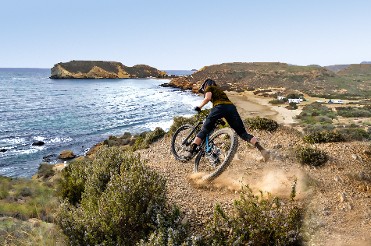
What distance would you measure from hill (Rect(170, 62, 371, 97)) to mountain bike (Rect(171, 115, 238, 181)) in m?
90.6

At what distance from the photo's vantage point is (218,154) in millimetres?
10445

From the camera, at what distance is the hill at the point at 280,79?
359 ft

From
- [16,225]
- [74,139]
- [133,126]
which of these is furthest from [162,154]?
[133,126]

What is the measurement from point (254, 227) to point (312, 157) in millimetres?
5867

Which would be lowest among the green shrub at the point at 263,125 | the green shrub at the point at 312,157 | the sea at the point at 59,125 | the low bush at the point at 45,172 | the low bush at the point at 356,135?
the sea at the point at 59,125

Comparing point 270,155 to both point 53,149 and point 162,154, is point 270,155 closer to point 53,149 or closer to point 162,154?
point 162,154

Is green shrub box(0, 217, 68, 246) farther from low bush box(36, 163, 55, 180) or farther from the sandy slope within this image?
low bush box(36, 163, 55, 180)

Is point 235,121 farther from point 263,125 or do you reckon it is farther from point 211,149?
point 263,125

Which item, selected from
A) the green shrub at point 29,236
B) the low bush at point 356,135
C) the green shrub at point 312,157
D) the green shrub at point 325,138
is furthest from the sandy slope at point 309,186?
the green shrub at point 29,236

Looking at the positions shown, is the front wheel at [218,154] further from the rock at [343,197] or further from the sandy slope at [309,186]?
the rock at [343,197]

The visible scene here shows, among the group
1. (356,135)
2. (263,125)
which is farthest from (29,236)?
(356,135)

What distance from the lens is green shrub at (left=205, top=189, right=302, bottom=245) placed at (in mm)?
6883

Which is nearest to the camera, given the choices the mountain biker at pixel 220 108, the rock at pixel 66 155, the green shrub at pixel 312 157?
the mountain biker at pixel 220 108

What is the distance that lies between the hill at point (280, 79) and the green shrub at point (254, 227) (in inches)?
3729
